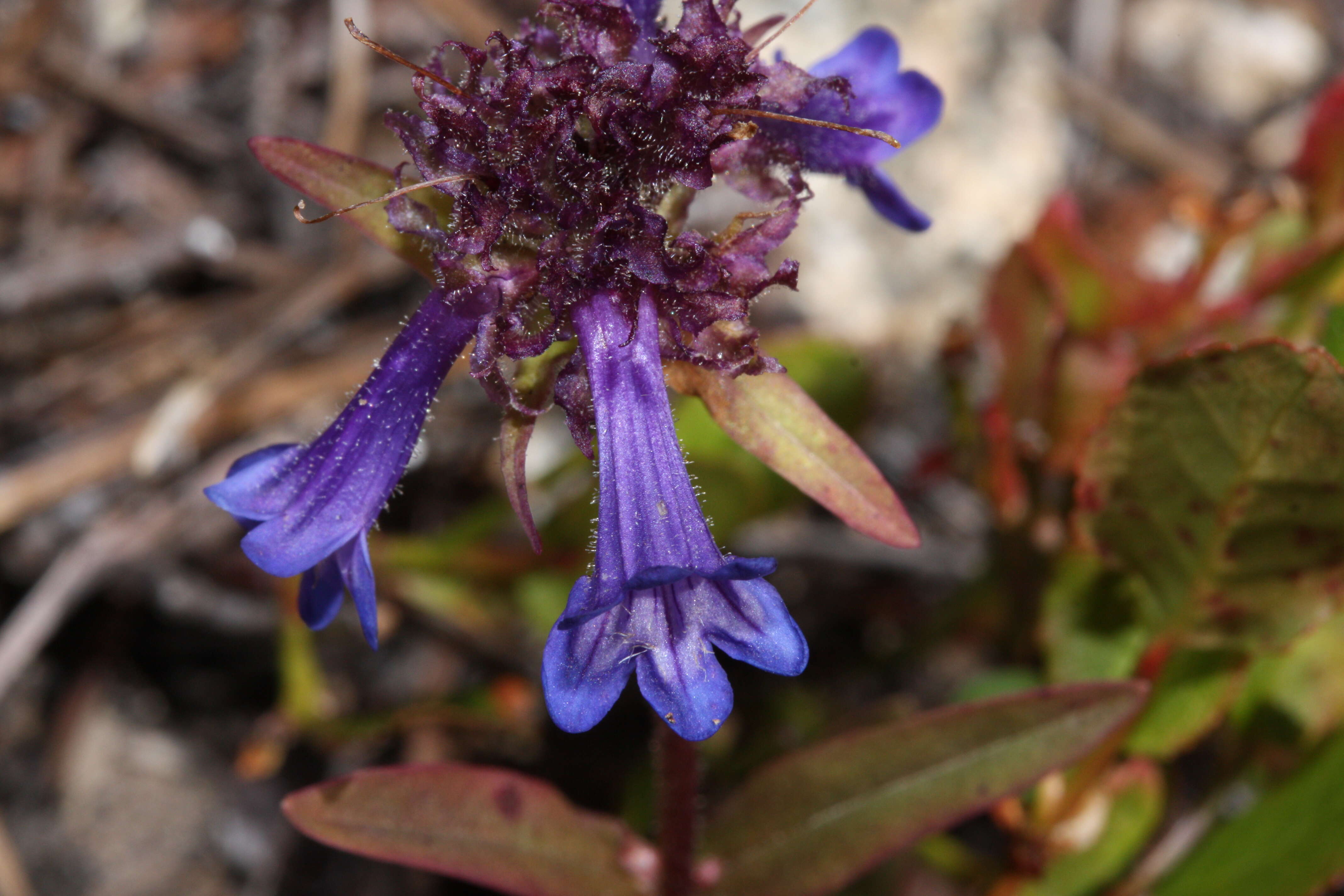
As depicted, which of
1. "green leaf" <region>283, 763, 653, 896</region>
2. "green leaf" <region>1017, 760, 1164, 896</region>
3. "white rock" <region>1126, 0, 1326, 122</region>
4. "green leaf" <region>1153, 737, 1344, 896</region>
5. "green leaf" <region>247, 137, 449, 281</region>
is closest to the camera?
"green leaf" <region>247, 137, 449, 281</region>

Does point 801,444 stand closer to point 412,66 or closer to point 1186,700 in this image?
point 412,66

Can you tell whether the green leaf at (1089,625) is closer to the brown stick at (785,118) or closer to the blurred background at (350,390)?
the blurred background at (350,390)

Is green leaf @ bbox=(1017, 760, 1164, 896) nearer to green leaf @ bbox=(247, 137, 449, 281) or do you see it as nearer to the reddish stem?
the reddish stem

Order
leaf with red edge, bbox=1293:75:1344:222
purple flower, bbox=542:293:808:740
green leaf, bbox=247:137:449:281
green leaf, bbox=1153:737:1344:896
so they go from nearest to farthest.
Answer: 1. purple flower, bbox=542:293:808:740
2. green leaf, bbox=247:137:449:281
3. green leaf, bbox=1153:737:1344:896
4. leaf with red edge, bbox=1293:75:1344:222

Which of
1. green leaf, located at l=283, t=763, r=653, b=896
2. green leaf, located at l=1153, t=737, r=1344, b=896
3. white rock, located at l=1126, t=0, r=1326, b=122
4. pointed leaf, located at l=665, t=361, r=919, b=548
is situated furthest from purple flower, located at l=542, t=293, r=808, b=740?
white rock, located at l=1126, t=0, r=1326, b=122

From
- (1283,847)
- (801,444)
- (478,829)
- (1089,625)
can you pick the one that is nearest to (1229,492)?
(1089,625)

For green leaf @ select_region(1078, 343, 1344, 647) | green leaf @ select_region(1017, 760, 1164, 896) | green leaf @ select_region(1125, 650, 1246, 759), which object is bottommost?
green leaf @ select_region(1017, 760, 1164, 896)
